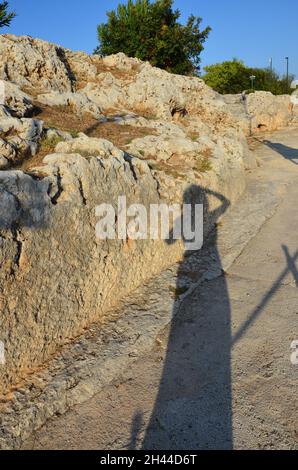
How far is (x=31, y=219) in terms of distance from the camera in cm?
504

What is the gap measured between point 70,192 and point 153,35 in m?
26.8

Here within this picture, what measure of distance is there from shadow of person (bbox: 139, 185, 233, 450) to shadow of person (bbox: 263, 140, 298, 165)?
12425mm

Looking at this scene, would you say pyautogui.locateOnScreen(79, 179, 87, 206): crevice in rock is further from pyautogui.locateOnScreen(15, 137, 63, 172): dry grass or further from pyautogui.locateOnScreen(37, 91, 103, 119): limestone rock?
pyautogui.locateOnScreen(37, 91, 103, 119): limestone rock

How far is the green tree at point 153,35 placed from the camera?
90.5ft

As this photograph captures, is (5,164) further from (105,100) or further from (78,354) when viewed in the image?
(105,100)

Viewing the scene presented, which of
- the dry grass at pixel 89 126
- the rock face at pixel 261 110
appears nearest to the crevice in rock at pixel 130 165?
the dry grass at pixel 89 126

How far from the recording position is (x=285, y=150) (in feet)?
64.2

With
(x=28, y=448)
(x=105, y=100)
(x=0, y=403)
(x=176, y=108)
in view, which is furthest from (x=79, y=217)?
(x=176, y=108)

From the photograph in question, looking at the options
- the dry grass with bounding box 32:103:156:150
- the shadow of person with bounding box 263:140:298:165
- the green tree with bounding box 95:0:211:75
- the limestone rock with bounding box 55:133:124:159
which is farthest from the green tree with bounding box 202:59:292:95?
the limestone rock with bounding box 55:133:124:159

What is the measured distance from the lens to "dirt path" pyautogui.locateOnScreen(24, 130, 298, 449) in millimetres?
4188

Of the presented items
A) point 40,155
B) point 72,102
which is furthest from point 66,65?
point 40,155

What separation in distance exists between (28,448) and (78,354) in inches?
54.6

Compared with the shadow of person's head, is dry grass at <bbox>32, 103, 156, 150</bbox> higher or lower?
higher

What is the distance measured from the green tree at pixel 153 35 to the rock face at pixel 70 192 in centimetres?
1677
